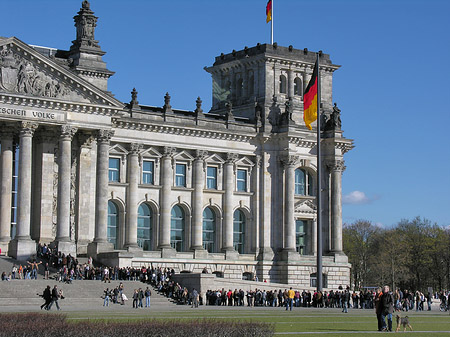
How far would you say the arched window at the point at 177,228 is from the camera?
83312 millimetres

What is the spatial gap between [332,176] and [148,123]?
1888 cm

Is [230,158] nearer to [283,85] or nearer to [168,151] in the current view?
[168,151]

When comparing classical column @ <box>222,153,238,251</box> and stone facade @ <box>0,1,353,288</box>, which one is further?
classical column @ <box>222,153,238,251</box>

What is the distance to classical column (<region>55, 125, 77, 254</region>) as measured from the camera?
234 feet

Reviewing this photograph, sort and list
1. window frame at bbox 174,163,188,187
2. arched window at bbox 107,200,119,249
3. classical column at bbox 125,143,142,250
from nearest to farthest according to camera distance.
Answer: classical column at bbox 125,143,142,250 → arched window at bbox 107,200,119,249 → window frame at bbox 174,163,188,187

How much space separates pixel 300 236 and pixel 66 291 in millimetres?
33682

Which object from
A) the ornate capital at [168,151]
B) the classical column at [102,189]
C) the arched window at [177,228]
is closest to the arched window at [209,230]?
the arched window at [177,228]

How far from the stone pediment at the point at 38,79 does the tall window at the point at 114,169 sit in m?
7.15

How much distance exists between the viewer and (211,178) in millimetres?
85688

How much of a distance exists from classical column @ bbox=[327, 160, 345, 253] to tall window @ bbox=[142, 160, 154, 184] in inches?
679

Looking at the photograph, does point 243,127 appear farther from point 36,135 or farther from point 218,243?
point 36,135

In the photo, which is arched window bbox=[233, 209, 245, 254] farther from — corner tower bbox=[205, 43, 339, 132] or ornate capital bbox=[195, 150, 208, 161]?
corner tower bbox=[205, 43, 339, 132]

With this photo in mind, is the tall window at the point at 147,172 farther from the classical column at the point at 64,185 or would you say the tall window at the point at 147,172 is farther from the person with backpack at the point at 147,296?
the person with backpack at the point at 147,296

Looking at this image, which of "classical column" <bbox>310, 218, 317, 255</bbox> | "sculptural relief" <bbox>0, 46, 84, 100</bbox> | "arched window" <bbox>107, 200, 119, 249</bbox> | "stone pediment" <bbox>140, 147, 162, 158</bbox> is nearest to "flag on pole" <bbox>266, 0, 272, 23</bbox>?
"stone pediment" <bbox>140, 147, 162, 158</bbox>
